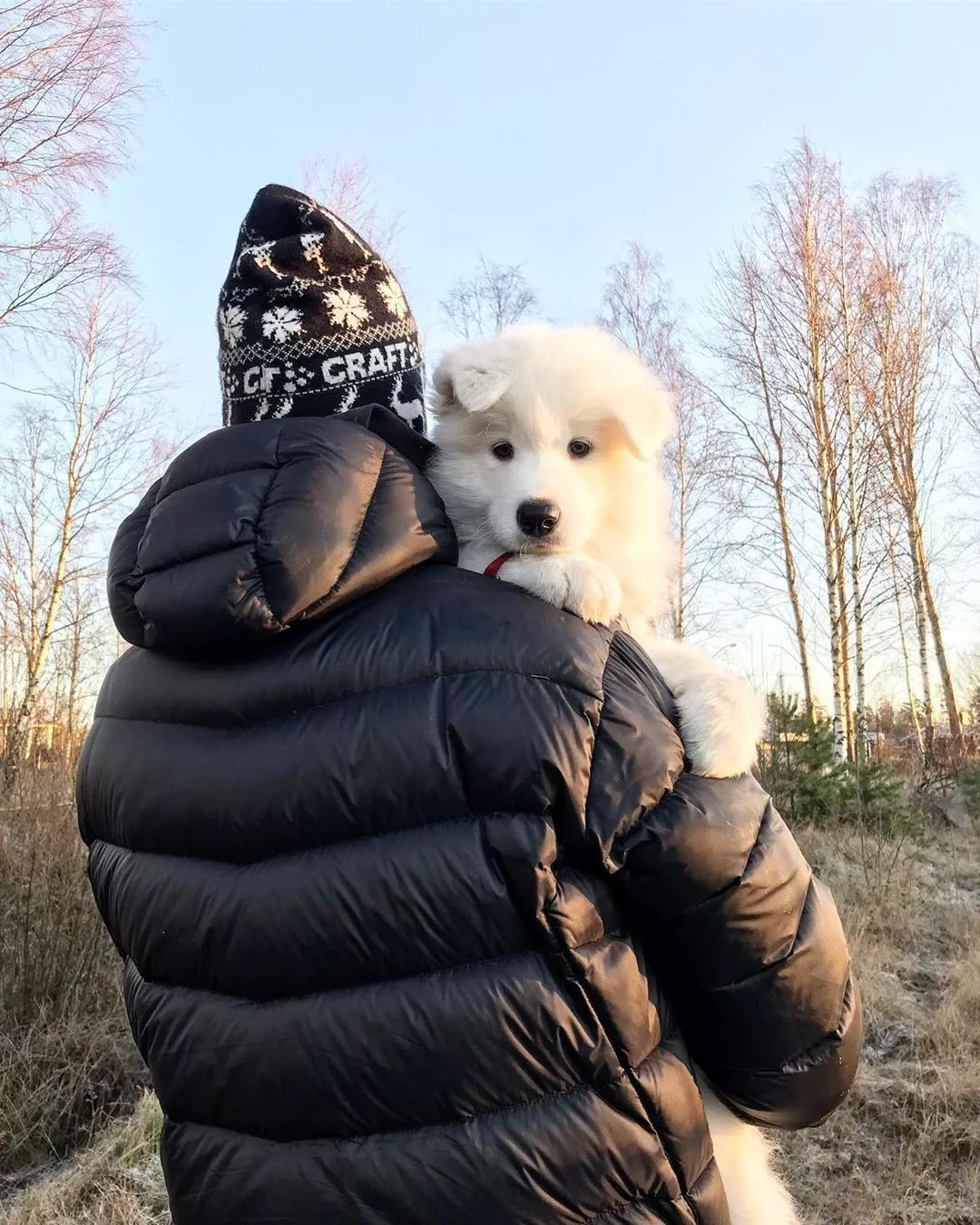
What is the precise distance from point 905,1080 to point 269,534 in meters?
5.27

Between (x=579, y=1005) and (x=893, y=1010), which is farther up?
(x=579, y=1005)

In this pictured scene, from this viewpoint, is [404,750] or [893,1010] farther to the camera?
[893,1010]

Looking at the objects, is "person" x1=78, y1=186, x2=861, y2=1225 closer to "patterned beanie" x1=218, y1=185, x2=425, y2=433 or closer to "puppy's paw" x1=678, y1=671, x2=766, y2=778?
"puppy's paw" x1=678, y1=671, x2=766, y2=778

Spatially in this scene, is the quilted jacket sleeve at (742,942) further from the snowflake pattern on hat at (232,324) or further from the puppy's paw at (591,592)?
the snowflake pattern on hat at (232,324)

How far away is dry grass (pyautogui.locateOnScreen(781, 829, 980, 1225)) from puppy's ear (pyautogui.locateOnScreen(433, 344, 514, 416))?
4.00 m

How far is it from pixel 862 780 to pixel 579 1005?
9655 millimetres

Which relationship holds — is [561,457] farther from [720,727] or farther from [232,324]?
[720,727]

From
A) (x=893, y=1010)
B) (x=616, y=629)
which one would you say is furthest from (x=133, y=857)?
(x=893, y=1010)

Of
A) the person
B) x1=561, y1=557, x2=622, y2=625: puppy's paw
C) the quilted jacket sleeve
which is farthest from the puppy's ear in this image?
the quilted jacket sleeve

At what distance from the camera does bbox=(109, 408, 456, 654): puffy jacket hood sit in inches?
42.8

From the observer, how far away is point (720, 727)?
4.23 ft

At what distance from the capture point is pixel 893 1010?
564 cm

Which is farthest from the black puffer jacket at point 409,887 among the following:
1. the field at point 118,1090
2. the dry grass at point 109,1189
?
the field at point 118,1090

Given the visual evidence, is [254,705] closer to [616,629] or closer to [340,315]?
[616,629]
